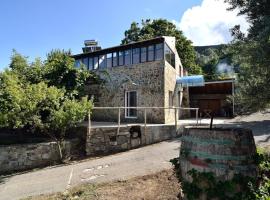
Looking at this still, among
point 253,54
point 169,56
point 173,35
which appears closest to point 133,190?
point 253,54

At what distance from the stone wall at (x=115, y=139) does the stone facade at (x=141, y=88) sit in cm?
280

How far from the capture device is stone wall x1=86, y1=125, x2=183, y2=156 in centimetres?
1186

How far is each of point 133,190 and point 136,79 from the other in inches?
407

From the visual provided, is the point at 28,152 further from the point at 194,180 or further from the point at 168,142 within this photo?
the point at 194,180

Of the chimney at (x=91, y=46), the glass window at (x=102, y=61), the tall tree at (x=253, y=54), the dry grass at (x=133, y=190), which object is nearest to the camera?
the tall tree at (x=253, y=54)

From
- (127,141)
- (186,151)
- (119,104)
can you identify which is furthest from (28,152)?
(186,151)

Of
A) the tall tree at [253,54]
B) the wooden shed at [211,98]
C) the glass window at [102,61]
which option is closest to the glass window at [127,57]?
the glass window at [102,61]

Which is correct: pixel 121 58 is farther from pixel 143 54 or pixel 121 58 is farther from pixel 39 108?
pixel 39 108

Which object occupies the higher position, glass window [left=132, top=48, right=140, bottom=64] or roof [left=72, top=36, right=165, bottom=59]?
roof [left=72, top=36, right=165, bottom=59]

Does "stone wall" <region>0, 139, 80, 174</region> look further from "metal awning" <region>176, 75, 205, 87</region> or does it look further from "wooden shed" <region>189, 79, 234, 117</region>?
"wooden shed" <region>189, 79, 234, 117</region>

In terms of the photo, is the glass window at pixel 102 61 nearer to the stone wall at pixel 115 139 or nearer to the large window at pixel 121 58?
the large window at pixel 121 58

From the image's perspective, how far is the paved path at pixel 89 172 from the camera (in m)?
8.06

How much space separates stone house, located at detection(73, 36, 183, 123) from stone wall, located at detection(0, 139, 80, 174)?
18.7ft

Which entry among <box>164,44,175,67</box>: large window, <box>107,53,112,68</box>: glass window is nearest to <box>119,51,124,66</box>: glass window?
<box>107,53,112,68</box>: glass window
